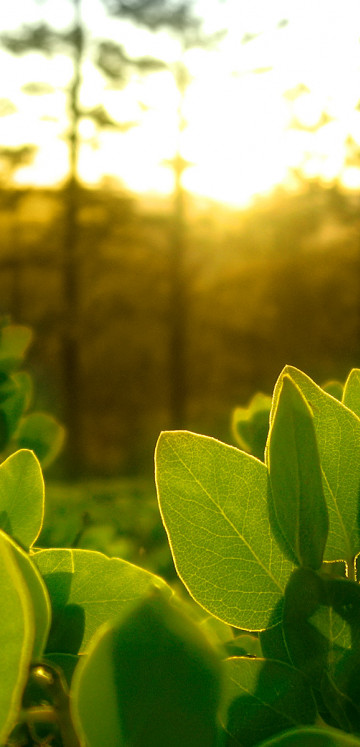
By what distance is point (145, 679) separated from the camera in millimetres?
182

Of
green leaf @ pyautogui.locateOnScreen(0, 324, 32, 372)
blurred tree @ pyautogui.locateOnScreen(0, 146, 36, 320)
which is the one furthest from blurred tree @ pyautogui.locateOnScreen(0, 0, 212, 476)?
green leaf @ pyautogui.locateOnScreen(0, 324, 32, 372)

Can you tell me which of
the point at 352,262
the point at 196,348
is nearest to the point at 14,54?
the point at 196,348

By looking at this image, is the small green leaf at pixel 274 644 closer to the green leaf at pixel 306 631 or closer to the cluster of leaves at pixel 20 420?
the green leaf at pixel 306 631

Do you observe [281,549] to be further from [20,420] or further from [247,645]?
[20,420]

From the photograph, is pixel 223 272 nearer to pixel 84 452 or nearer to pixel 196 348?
pixel 196 348

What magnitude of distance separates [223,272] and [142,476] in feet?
11.7

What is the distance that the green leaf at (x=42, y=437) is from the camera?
639 millimetres

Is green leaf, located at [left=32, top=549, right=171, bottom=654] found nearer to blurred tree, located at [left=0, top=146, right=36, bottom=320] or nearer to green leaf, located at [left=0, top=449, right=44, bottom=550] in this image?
green leaf, located at [left=0, top=449, right=44, bottom=550]

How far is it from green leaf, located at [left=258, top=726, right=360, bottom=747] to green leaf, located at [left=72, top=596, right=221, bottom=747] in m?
0.02

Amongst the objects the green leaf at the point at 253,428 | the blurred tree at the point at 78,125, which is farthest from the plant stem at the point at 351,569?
the blurred tree at the point at 78,125

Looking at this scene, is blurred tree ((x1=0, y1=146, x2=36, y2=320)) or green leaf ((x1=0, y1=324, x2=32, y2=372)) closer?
green leaf ((x1=0, y1=324, x2=32, y2=372))

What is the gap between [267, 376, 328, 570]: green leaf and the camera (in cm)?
23

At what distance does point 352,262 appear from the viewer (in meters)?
11.6

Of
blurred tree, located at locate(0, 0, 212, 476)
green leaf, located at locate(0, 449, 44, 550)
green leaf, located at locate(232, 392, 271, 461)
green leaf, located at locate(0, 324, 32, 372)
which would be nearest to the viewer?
green leaf, located at locate(0, 449, 44, 550)
